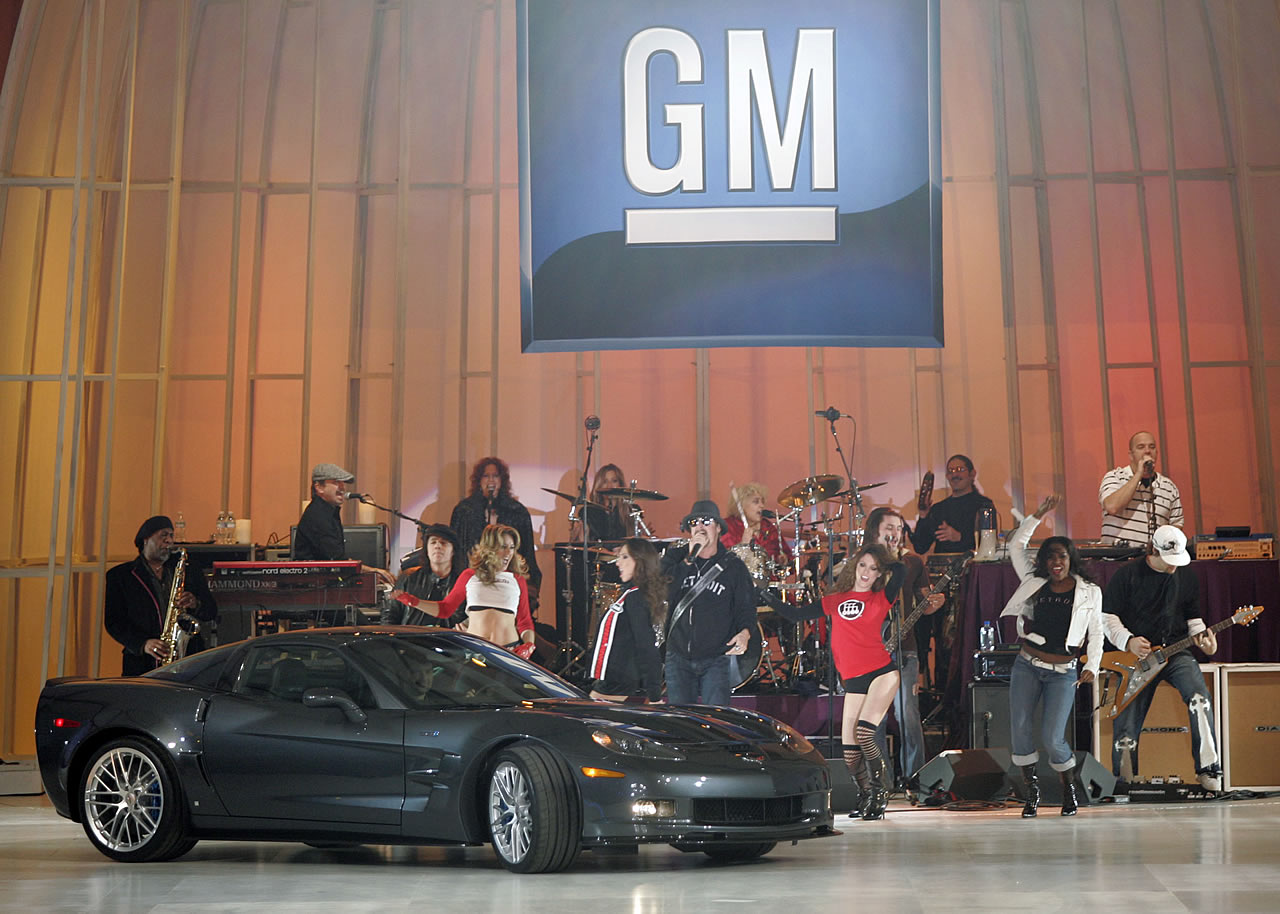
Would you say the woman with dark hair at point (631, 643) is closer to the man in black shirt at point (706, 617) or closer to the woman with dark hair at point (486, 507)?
the man in black shirt at point (706, 617)

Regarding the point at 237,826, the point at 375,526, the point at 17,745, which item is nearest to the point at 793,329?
the point at 375,526

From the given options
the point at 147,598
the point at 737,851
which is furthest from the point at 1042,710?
the point at 147,598

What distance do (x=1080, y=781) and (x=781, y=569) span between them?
3.09 m

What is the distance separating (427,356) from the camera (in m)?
16.0

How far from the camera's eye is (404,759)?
7113mm

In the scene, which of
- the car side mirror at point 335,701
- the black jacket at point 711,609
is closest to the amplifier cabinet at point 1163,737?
the black jacket at point 711,609

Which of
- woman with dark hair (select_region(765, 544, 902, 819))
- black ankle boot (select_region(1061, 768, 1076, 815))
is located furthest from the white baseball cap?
woman with dark hair (select_region(765, 544, 902, 819))

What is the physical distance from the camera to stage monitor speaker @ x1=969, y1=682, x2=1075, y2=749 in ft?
35.7

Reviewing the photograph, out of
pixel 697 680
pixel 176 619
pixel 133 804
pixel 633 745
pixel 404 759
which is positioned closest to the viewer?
pixel 633 745

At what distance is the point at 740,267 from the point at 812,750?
5.68 m

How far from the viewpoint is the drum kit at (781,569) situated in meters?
A: 12.4

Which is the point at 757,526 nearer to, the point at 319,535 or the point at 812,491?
the point at 812,491

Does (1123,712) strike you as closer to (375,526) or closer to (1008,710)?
(1008,710)

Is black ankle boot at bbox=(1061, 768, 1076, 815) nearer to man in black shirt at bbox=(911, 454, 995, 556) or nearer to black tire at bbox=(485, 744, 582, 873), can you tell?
man in black shirt at bbox=(911, 454, 995, 556)
